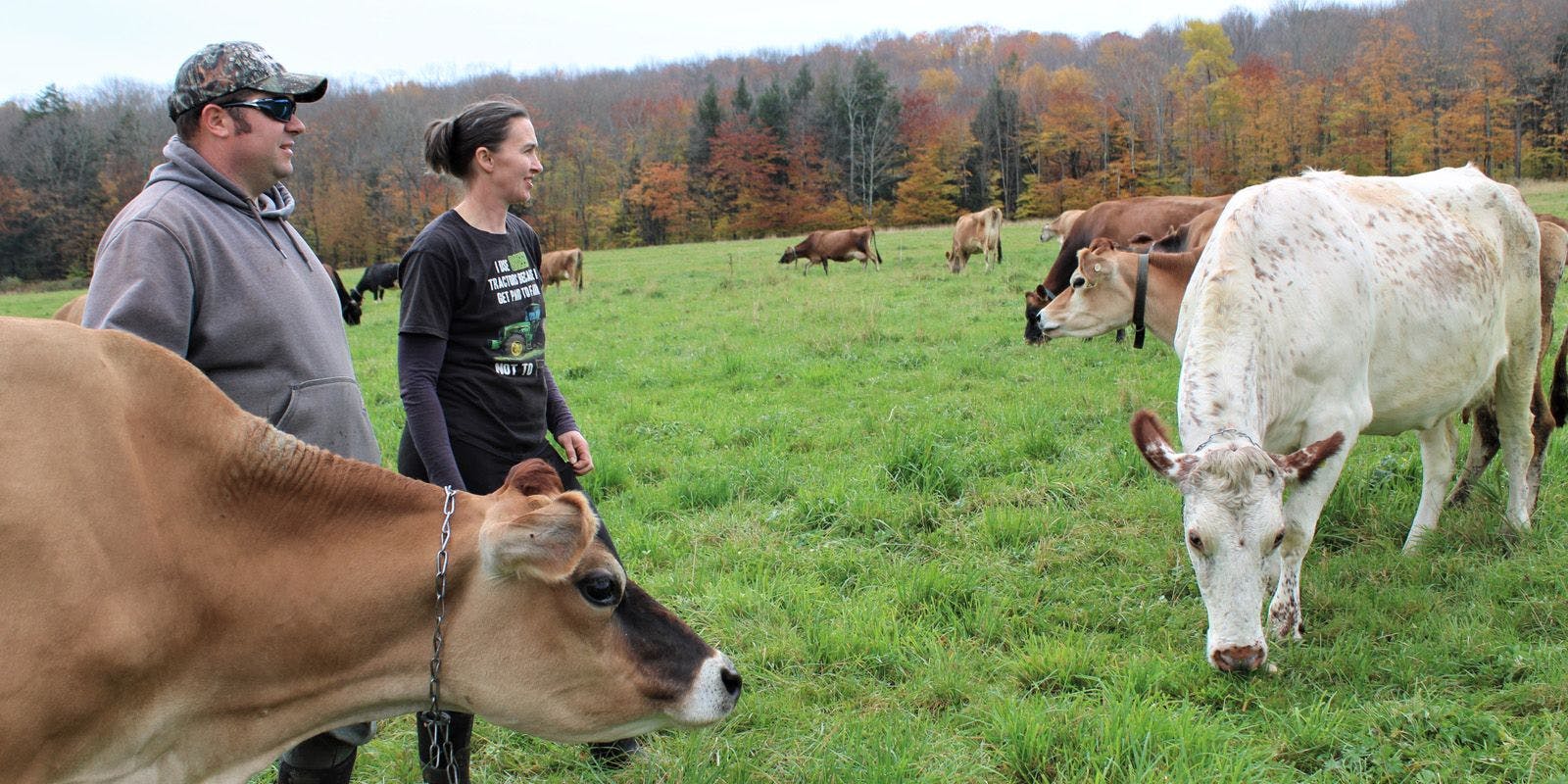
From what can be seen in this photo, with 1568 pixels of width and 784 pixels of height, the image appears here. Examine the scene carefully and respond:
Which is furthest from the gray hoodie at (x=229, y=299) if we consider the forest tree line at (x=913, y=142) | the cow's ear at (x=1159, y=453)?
the forest tree line at (x=913, y=142)

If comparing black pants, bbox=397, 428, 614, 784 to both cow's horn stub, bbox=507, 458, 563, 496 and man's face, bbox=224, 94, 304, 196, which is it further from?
man's face, bbox=224, 94, 304, 196

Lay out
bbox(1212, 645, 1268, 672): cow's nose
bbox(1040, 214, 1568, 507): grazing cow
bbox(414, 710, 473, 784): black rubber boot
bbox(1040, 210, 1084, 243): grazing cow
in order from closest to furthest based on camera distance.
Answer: bbox(414, 710, 473, 784): black rubber boot, bbox(1212, 645, 1268, 672): cow's nose, bbox(1040, 214, 1568, 507): grazing cow, bbox(1040, 210, 1084, 243): grazing cow

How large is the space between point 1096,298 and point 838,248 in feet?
74.5

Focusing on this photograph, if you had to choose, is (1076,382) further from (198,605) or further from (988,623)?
(198,605)

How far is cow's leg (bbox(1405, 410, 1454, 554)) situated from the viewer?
5227mm

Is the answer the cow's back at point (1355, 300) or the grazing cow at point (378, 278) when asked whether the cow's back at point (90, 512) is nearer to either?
the cow's back at point (1355, 300)

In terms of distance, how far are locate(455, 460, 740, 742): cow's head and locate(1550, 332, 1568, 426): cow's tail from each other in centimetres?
625

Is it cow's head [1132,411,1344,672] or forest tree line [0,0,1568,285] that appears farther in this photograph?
forest tree line [0,0,1568,285]

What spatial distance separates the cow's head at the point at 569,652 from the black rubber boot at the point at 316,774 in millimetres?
883

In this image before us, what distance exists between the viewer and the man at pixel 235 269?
94.2 inches

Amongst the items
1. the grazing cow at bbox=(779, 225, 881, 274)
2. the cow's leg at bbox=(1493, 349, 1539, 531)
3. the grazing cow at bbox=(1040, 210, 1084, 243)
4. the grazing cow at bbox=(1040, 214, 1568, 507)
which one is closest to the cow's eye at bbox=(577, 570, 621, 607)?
the cow's leg at bbox=(1493, 349, 1539, 531)

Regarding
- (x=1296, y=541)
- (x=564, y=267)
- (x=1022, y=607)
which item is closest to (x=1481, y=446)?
(x=1296, y=541)

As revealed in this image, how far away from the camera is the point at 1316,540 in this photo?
212 inches

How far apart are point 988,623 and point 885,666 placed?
0.58m
